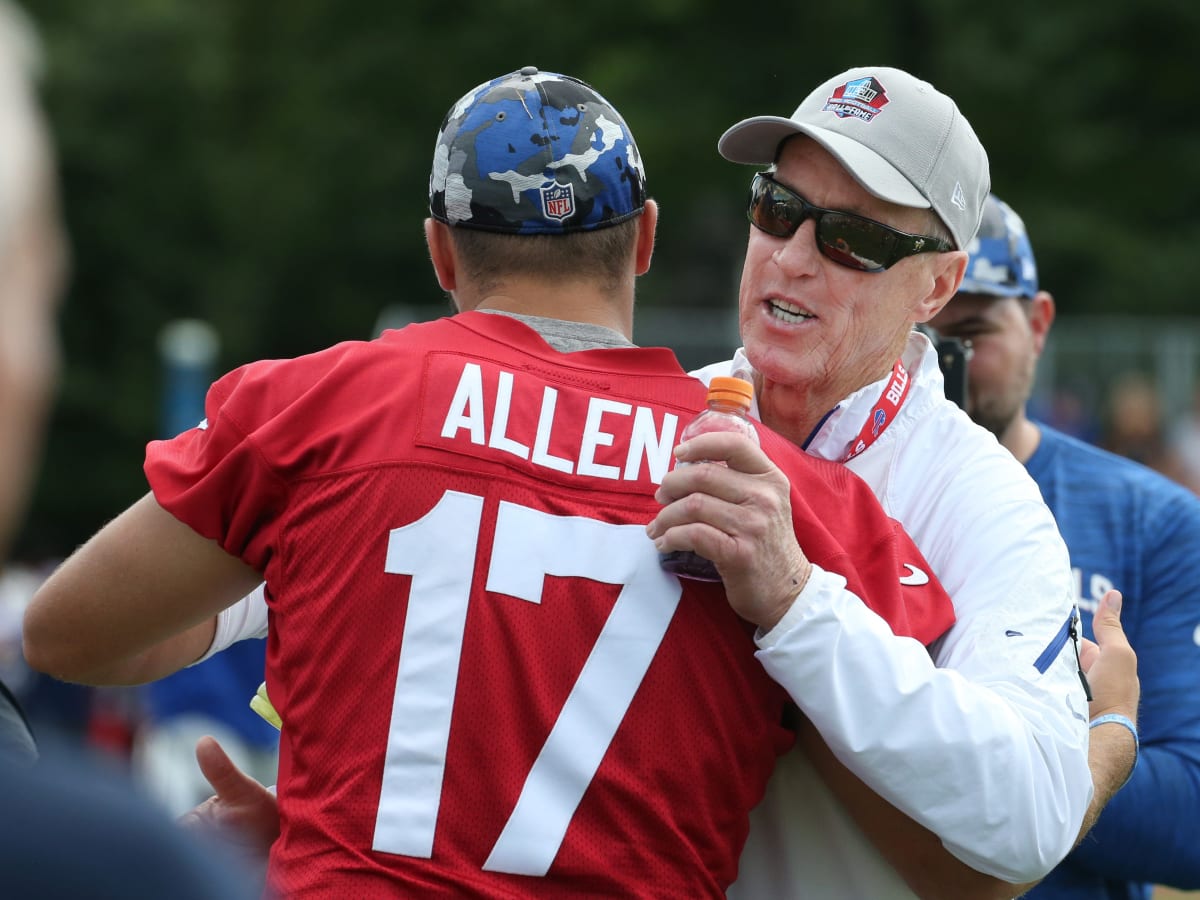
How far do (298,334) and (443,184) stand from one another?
942 inches

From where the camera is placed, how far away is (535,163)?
2.37 metres

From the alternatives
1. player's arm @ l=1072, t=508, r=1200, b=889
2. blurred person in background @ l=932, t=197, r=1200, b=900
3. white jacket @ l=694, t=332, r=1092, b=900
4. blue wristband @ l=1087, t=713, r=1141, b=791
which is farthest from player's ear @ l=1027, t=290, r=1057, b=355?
blue wristband @ l=1087, t=713, r=1141, b=791

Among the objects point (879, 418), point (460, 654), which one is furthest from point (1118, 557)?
point (460, 654)

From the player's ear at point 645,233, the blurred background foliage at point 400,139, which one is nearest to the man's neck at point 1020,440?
the player's ear at point 645,233

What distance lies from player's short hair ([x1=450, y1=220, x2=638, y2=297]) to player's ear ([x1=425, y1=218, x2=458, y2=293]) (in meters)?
0.04

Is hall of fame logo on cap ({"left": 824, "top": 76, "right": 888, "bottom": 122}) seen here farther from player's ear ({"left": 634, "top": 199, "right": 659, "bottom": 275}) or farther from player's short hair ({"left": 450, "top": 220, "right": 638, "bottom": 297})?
player's short hair ({"left": 450, "top": 220, "right": 638, "bottom": 297})

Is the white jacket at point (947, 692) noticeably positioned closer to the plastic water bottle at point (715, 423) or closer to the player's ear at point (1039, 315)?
the plastic water bottle at point (715, 423)

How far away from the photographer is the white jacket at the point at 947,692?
2.18 m

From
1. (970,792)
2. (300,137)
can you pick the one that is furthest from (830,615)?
(300,137)

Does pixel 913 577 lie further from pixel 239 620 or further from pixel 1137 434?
pixel 1137 434

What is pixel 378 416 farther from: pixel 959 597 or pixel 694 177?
pixel 694 177

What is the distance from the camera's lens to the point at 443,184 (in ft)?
8.01

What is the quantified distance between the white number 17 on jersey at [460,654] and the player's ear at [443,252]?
1.59ft

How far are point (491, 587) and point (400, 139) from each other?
22.8m
